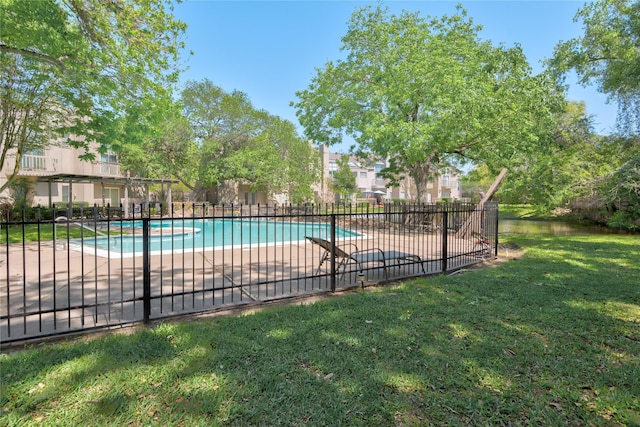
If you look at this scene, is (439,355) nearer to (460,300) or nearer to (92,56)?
(460,300)

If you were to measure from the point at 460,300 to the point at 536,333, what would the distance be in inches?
48.4

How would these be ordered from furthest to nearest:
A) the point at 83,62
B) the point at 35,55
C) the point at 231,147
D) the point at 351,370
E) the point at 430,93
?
the point at 231,147, the point at 430,93, the point at 83,62, the point at 35,55, the point at 351,370

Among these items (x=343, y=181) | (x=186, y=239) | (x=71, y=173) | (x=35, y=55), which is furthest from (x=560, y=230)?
(x=71, y=173)

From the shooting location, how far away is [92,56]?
30.7 feet

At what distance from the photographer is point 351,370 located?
9.36 feet

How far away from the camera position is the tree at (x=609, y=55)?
12.0 meters

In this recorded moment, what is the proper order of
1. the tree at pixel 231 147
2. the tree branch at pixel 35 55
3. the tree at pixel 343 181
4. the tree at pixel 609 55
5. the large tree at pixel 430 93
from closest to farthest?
the tree branch at pixel 35 55, the tree at pixel 609 55, the large tree at pixel 430 93, the tree at pixel 231 147, the tree at pixel 343 181

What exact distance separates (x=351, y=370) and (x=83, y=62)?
10970 mm

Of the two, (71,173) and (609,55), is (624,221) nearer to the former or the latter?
(609,55)

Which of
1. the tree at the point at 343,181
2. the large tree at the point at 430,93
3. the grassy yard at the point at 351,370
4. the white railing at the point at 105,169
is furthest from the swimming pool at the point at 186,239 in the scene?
the tree at the point at 343,181

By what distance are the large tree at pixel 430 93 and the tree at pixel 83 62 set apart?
8.38m

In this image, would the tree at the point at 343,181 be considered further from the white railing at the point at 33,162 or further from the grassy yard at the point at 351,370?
the grassy yard at the point at 351,370

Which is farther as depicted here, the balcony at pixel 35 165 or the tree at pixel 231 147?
the tree at pixel 231 147

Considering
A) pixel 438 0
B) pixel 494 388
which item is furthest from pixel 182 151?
pixel 494 388
